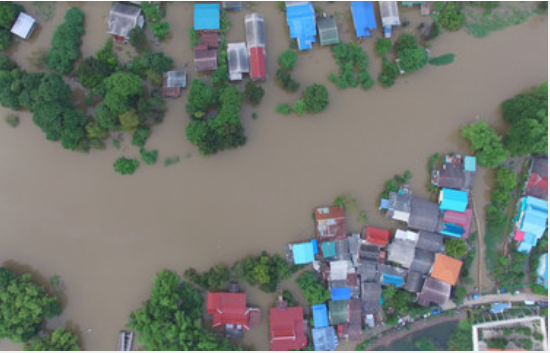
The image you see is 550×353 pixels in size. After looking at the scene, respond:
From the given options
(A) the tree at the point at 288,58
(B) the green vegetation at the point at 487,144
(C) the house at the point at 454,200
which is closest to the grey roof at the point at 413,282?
(C) the house at the point at 454,200

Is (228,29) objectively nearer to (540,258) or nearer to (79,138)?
(79,138)

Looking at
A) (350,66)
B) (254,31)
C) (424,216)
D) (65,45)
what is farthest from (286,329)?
(65,45)

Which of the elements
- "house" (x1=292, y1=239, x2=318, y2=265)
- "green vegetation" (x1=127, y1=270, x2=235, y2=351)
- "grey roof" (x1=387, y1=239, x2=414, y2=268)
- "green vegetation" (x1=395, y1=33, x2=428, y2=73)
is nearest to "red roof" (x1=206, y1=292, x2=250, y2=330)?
"green vegetation" (x1=127, y1=270, x2=235, y2=351)

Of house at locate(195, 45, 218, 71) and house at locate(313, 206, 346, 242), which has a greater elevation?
house at locate(195, 45, 218, 71)

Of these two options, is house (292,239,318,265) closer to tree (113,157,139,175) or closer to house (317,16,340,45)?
tree (113,157,139,175)

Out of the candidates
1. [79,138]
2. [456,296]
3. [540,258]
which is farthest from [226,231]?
[540,258]

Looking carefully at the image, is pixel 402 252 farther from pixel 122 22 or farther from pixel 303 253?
pixel 122 22
